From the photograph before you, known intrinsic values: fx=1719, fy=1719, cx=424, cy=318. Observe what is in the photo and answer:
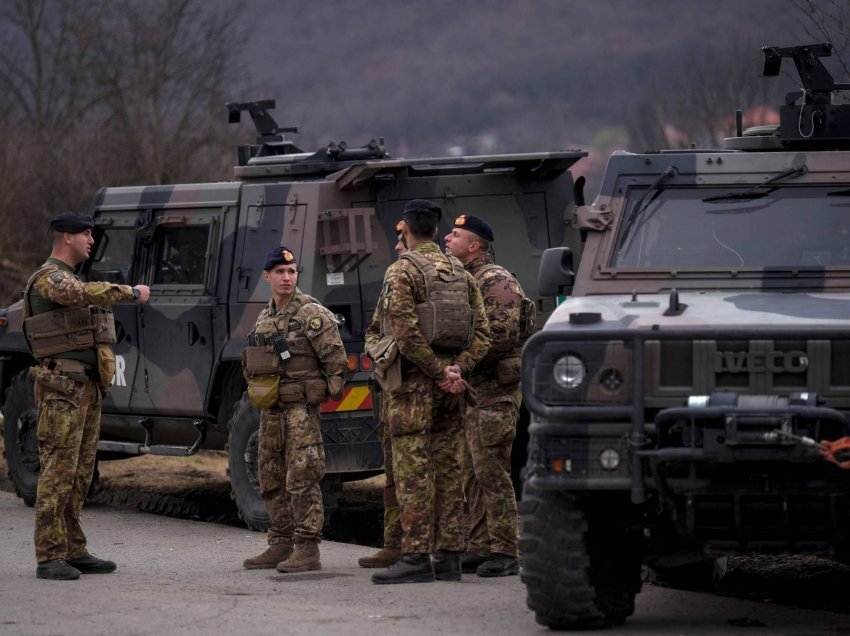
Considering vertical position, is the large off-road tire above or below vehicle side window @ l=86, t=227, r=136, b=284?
below

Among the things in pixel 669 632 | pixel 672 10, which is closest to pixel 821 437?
pixel 669 632

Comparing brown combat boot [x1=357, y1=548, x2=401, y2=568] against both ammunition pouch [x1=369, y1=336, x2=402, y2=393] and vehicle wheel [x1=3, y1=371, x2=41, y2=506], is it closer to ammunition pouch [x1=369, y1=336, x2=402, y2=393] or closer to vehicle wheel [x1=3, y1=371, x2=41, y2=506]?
ammunition pouch [x1=369, y1=336, x2=402, y2=393]

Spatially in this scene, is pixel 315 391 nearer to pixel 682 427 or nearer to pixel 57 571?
pixel 57 571

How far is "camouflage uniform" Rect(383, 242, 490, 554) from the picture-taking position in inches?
325

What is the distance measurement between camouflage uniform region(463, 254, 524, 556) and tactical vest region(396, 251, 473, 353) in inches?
15.0

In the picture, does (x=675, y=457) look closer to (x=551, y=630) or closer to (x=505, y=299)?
(x=551, y=630)

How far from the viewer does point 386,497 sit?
8.91m

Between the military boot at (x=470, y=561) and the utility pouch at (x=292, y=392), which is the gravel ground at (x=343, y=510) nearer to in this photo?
the military boot at (x=470, y=561)

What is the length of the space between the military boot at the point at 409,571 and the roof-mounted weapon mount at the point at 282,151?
14.3 ft

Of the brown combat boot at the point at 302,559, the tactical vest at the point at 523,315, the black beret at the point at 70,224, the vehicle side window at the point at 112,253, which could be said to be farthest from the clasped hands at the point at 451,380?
the vehicle side window at the point at 112,253

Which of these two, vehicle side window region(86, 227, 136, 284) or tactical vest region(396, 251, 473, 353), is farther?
vehicle side window region(86, 227, 136, 284)

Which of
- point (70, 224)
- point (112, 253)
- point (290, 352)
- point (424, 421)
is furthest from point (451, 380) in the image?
point (112, 253)

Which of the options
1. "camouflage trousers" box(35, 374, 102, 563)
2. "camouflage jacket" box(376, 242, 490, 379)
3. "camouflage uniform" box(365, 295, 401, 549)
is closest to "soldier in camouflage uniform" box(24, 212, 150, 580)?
"camouflage trousers" box(35, 374, 102, 563)

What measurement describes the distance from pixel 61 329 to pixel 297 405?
1.26 m
